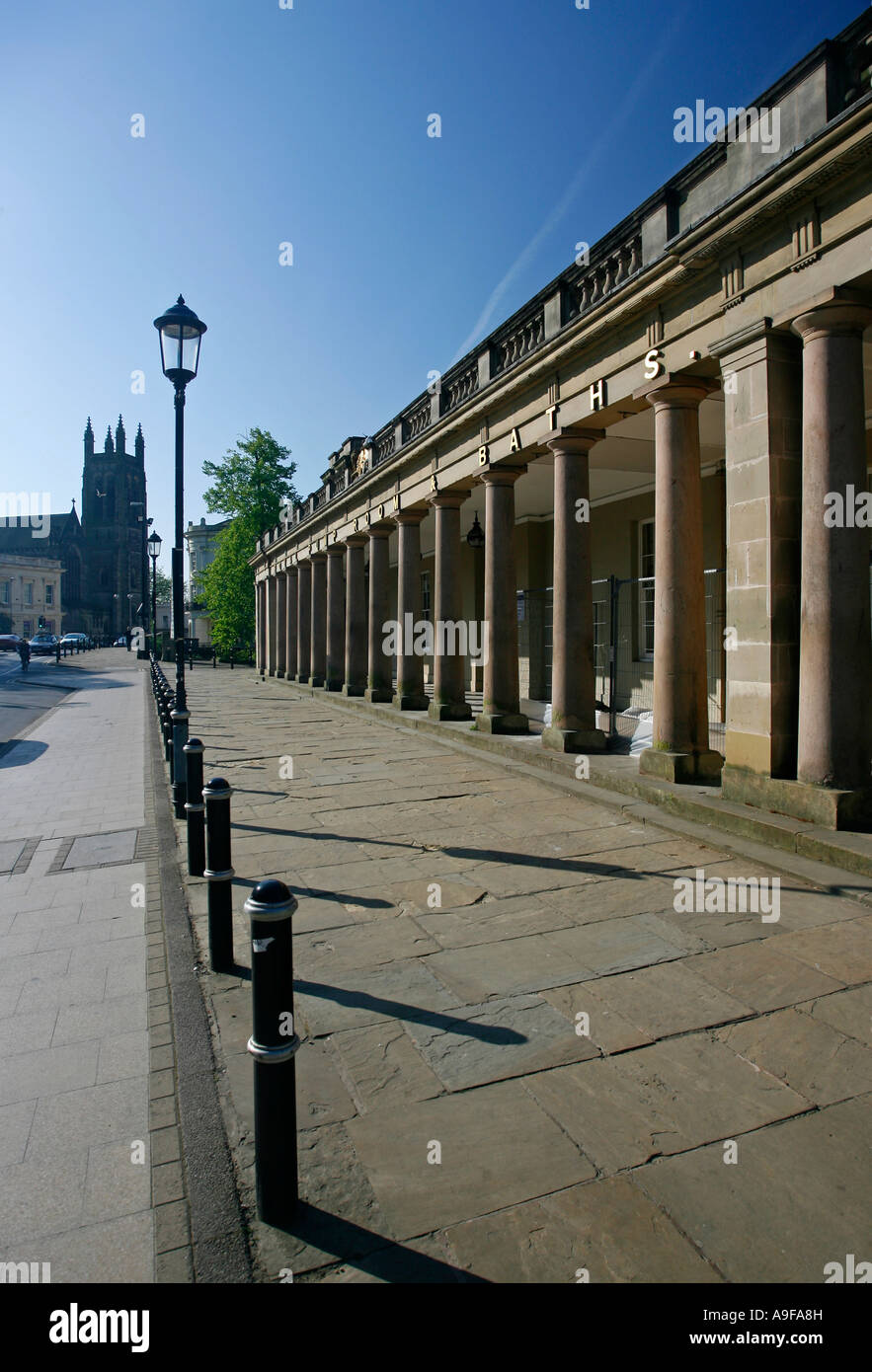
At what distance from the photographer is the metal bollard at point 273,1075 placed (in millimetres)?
2438

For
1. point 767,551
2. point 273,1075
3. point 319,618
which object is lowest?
point 273,1075

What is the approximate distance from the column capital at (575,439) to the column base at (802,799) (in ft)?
15.9

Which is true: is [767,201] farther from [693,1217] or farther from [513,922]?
[693,1217]

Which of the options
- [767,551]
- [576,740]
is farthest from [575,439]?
[767,551]

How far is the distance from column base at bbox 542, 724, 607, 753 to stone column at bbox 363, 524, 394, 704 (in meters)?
9.16

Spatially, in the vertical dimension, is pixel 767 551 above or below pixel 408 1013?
above

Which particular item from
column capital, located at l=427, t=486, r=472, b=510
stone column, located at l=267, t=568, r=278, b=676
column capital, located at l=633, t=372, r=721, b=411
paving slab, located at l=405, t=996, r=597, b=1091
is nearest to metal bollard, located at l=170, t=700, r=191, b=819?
paving slab, located at l=405, t=996, r=597, b=1091

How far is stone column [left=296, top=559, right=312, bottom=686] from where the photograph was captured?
28547 millimetres

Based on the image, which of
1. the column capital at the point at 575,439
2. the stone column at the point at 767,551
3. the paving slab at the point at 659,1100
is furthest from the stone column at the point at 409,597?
the paving slab at the point at 659,1100

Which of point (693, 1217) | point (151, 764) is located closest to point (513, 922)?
point (693, 1217)

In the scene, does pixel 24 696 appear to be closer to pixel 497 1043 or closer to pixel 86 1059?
Result: pixel 86 1059

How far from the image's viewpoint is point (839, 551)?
596 cm

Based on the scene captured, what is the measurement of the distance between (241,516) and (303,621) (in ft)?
73.7

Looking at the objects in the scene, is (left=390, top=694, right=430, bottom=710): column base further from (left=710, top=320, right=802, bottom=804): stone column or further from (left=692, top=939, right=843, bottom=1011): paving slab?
(left=692, top=939, right=843, bottom=1011): paving slab
